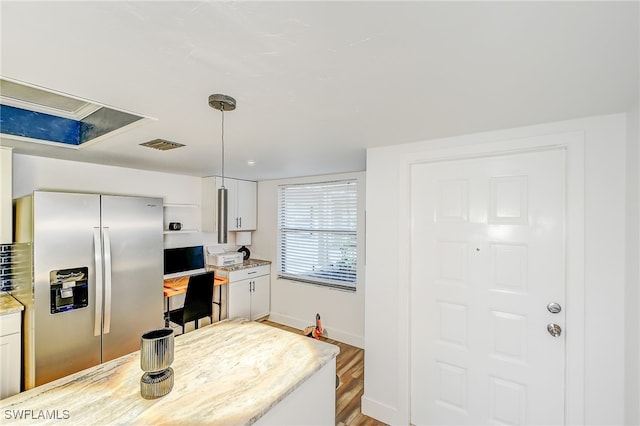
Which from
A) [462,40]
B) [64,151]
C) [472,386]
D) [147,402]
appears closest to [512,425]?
[472,386]

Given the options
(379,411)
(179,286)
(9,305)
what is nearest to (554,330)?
(379,411)

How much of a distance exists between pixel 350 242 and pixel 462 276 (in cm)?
182

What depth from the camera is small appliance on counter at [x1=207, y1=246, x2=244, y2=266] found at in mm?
4034

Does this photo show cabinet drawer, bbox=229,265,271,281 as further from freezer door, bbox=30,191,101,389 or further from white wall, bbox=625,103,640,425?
white wall, bbox=625,103,640,425

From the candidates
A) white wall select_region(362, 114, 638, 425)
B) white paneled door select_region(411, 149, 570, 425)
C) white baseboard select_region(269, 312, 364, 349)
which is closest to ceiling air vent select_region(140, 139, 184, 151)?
white paneled door select_region(411, 149, 570, 425)

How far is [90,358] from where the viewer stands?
2.36 meters

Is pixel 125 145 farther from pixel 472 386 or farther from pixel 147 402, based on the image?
pixel 472 386

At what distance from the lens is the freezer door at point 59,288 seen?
2.11 metres

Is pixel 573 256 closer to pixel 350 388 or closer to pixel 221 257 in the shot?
pixel 350 388

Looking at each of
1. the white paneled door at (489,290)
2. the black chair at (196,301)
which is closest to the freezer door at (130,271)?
the black chair at (196,301)

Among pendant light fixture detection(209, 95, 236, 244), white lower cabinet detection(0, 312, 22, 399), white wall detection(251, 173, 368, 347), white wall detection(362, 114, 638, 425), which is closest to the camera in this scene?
pendant light fixture detection(209, 95, 236, 244)

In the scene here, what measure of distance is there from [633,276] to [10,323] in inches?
159

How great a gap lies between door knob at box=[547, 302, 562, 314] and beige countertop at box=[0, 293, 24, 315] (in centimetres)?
379

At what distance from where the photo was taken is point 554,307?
1709 millimetres
